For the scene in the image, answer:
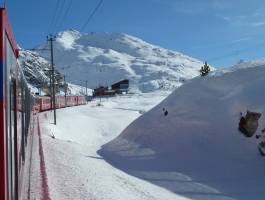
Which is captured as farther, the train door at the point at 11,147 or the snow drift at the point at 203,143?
the snow drift at the point at 203,143

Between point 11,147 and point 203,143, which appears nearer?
point 11,147

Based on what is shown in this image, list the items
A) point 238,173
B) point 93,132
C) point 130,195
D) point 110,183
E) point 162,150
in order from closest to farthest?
point 130,195, point 110,183, point 238,173, point 162,150, point 93,132

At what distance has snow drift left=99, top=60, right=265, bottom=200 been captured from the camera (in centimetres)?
1553

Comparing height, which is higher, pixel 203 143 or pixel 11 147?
pixel 11 147

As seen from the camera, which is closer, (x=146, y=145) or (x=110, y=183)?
(x=110, y=183)

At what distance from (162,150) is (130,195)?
351 inches

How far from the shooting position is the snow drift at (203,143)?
15531 millimetres

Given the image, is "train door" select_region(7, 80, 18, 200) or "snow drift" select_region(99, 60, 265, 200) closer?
"train door" select_region(7, 80, 18, 200)

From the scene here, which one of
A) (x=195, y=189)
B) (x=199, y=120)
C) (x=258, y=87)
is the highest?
(x=258, y=87)

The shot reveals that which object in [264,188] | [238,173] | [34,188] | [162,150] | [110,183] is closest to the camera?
[34,188]

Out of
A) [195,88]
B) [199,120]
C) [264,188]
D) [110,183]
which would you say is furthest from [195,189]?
[195,88]

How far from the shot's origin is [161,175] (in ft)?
54.9

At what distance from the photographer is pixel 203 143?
20.0 m

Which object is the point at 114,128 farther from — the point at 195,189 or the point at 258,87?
the point at 195,189
